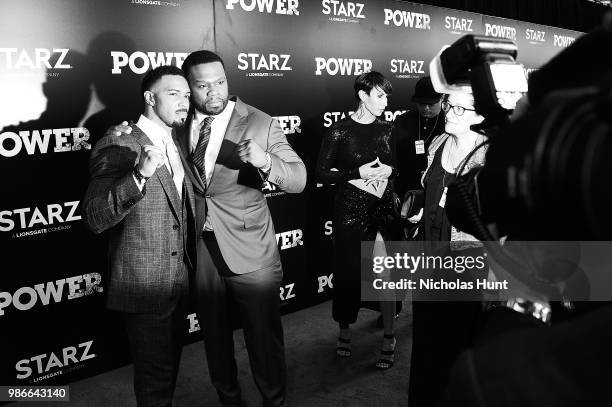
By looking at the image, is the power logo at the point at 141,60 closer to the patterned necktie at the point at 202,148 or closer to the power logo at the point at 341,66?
the patterned necktie at the point at 202,148

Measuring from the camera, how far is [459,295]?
1.88m

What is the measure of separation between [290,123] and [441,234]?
1.72 m

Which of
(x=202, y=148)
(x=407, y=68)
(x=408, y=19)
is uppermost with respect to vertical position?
(x=408, y=19)

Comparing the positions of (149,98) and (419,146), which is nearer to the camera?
(149,98)

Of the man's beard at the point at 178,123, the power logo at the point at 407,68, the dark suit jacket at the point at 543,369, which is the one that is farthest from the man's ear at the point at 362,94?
the dark suit jacket at the point at 543,369

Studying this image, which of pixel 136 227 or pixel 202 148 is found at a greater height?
pixel 202 148

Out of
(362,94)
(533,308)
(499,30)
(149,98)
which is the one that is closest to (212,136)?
(149,98)

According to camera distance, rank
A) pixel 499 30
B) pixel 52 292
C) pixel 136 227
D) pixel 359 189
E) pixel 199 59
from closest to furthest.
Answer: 1. pixel 136 227
2. pixel 199 59
3. pixel 52 292
4. pixel 359 189
5. pixel 499 30

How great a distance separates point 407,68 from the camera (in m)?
4.53

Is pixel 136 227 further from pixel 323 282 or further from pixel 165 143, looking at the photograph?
pixel 323 282

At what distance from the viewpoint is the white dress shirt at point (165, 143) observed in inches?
80.8

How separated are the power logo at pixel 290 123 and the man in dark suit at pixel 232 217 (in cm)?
125

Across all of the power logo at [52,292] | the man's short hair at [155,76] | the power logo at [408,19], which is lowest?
the power logo at [52,292]

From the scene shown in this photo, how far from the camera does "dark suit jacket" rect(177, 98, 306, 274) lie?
2.22 m
